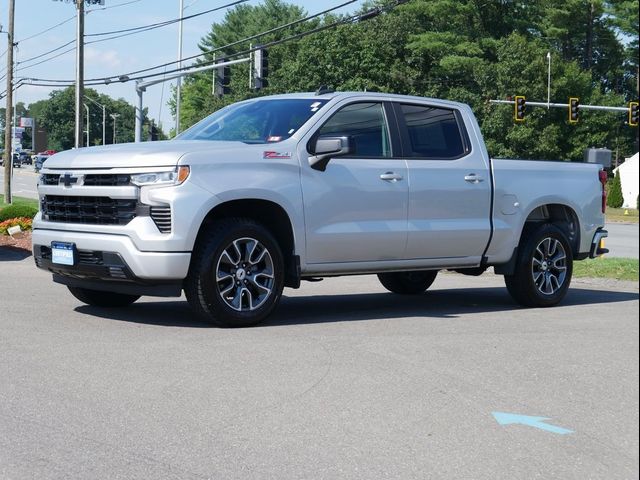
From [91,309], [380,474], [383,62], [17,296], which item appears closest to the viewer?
[380,474]

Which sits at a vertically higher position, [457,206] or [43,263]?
[457,206]

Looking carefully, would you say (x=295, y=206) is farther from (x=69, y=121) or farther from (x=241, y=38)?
(x=69, y=121)

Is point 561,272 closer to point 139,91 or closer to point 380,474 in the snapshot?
point 380,474

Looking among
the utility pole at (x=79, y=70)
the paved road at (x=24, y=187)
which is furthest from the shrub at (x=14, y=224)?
the paved road at (x=24, y=187)

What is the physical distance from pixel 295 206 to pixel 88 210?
1764 mm

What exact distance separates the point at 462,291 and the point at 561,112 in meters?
53.9

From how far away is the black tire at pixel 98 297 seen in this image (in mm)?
9430

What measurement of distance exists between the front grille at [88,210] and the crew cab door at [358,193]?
5.00ft

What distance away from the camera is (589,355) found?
7.26m

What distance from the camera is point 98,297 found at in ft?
31.0

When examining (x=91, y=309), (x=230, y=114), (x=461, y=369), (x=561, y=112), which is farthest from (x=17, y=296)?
(x=561, y=112)

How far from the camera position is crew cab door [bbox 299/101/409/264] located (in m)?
8.50

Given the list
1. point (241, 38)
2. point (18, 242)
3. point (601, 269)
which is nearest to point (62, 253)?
point (601, 269)

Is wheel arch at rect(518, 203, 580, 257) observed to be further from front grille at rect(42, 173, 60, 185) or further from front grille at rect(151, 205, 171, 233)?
front grille at rect(42, 173, 60, 185)
